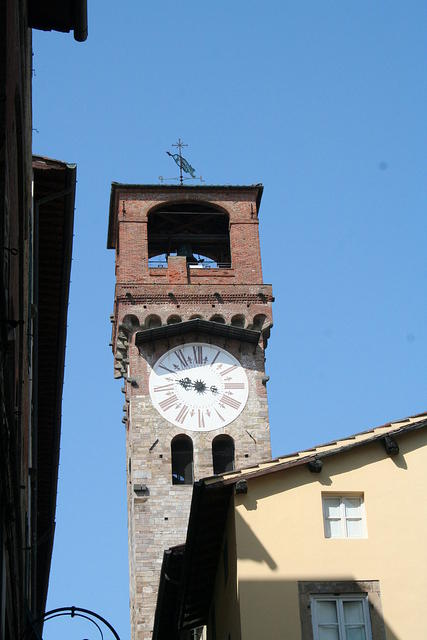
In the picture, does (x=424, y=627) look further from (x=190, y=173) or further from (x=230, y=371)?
(x=190, y=173)

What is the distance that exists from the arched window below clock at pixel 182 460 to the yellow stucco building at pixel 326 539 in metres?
15.5

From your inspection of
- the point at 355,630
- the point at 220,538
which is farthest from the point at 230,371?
the point at 355,630

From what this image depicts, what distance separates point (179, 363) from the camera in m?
A: 33.2

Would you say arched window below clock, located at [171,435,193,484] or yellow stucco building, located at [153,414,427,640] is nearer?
yellow stucco building, located at [153,414,427,640]

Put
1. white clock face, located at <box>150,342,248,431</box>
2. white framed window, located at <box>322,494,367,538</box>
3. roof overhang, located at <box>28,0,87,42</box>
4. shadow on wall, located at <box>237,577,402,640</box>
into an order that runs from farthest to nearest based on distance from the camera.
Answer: white clock face, located at <box>150,342,248,431</box>
white framed window, located at <box>322,494,367,538</box>
shadow on wall, located at <box>237,577,402,640</box>
roof overhang, located at <box>28,0,87,42</box>

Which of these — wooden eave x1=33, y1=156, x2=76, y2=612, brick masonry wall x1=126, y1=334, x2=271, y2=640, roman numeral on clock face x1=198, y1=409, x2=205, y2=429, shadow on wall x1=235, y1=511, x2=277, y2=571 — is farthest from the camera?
roman numeral on clock face x1=198, y1=409, x2=205, y2=429

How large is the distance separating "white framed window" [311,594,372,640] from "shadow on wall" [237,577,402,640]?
0.01 metres

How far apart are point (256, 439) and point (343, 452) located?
655 inches

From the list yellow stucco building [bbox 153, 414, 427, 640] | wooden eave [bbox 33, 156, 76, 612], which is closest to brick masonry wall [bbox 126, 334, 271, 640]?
wooden eave [bbox 33, 156, 76, 612]

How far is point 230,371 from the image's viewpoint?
33156 mm

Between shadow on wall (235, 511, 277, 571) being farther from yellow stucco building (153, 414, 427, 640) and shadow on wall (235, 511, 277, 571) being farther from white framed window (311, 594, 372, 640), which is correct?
white framed window (311, 594, 372, 640)

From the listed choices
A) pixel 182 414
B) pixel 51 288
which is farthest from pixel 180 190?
pixel 51 288

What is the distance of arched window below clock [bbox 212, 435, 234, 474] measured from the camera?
32281 millimetres

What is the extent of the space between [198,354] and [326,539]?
59.4 ft
